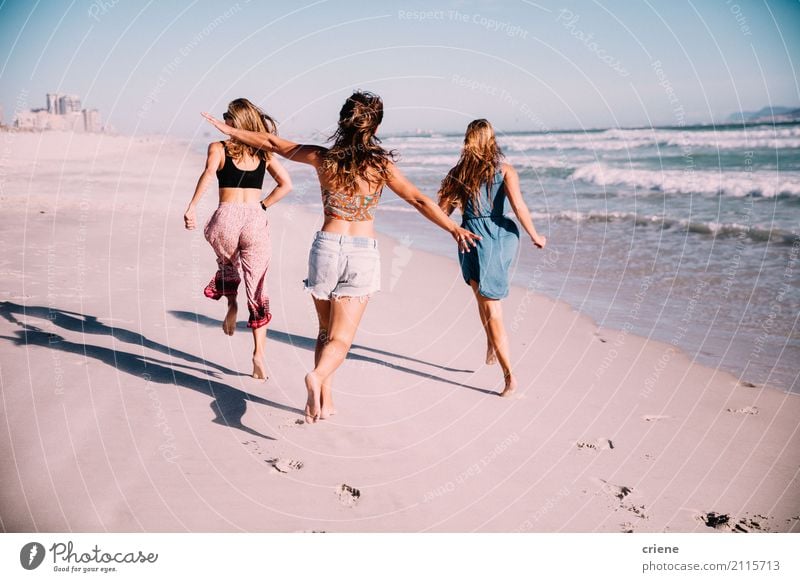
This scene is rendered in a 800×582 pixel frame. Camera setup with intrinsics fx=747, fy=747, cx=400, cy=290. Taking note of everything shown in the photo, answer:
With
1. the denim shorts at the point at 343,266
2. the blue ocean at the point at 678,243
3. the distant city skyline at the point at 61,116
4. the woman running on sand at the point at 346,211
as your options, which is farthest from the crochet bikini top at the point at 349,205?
the distant city skyline at the point at 61,116

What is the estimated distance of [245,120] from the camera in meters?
5.77

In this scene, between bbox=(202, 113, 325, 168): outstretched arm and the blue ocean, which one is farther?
the blue ocean

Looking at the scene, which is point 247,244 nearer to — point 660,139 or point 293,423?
point 293,423

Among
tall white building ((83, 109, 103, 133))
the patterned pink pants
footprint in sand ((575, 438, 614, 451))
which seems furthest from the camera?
tall white building ((83, 109, 103, 133))

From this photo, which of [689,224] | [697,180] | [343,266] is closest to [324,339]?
[343,266]

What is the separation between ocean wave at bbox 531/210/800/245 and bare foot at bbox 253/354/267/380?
971cm

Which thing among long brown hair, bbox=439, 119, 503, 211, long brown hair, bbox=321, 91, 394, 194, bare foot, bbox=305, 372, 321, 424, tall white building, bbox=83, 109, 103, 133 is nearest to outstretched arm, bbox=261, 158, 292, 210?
long brown hair, bbox=439, 119, 503, 211

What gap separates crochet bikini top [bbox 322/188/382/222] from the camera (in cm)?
479

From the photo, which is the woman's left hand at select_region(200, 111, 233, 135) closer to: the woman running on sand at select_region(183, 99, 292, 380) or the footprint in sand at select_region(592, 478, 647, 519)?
the woman running on sand at select_region(183, 99, 292, 380)

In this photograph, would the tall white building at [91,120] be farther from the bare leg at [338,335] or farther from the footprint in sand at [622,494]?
the footprint in sand at [622,494]

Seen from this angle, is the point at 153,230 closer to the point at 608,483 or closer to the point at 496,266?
the point at 496,266

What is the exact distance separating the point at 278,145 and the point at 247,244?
1.52m

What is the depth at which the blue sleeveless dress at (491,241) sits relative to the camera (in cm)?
614

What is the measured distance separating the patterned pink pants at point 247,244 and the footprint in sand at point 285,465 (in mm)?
1560
